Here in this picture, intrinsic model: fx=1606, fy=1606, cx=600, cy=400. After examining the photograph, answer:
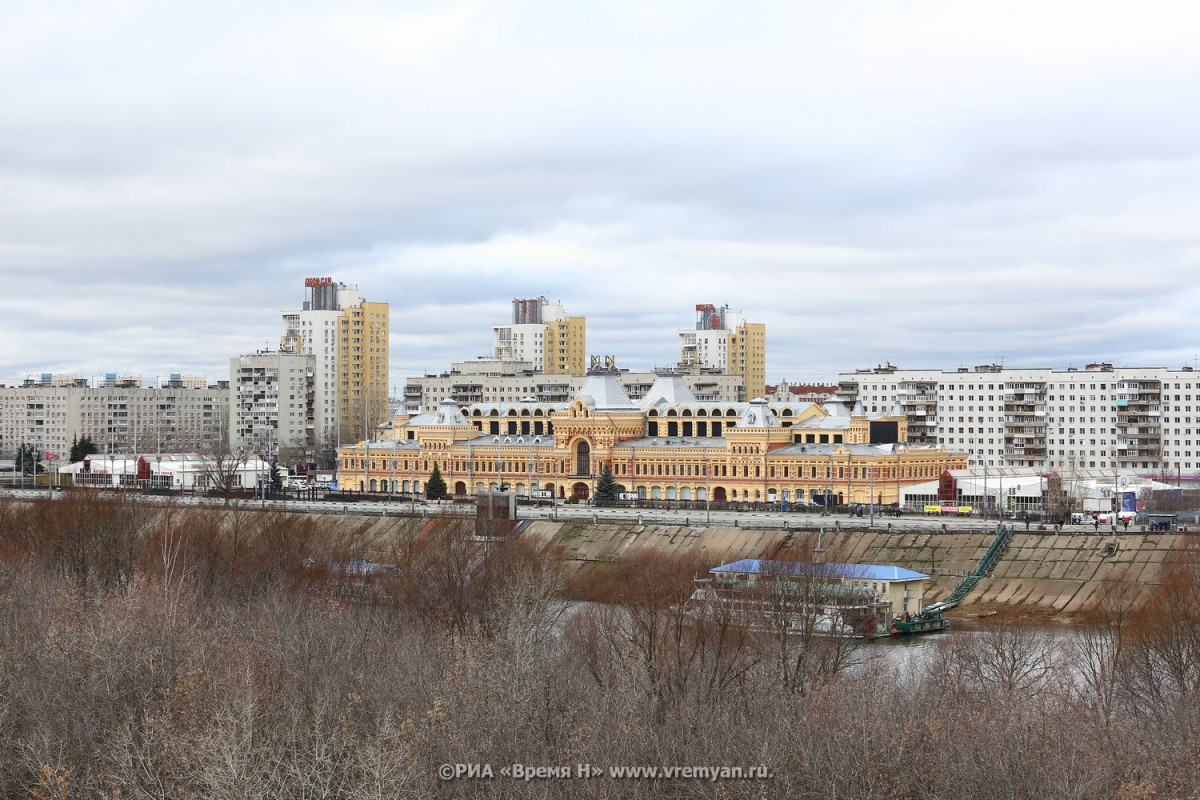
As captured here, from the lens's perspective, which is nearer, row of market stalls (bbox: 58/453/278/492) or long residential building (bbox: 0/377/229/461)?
row of market stalls (bbox: 58/453/278/492)

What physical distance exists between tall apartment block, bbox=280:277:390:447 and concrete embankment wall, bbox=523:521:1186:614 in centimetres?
8601

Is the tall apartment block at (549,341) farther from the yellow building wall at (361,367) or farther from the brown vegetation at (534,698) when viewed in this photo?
the brown vegetation at (534,698)

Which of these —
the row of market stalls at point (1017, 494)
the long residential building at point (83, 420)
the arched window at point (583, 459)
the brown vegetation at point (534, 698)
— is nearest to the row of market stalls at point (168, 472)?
the arched window at point (583, 459)

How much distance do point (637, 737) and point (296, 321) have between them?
15182 cm

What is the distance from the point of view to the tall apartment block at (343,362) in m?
177

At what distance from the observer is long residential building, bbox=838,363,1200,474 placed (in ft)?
453

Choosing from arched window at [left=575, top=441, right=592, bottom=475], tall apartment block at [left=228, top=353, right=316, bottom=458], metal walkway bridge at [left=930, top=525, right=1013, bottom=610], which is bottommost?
metal walkway bridge at [left=930, top=525, right=1013, bottom=610]

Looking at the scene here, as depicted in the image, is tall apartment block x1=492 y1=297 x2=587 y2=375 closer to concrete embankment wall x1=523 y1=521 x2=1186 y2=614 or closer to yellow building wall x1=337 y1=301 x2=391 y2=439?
yellow building wall x1=337 y1=301 x2=391 y2=439

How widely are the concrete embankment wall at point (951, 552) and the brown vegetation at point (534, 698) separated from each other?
13282mm

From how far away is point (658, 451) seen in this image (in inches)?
4508

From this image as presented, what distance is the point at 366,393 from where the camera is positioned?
180 m

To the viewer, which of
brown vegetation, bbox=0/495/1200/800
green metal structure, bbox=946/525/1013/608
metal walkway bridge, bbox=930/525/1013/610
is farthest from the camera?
green metal structure, bbox=946/525/1013/608

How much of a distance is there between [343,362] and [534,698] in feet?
471

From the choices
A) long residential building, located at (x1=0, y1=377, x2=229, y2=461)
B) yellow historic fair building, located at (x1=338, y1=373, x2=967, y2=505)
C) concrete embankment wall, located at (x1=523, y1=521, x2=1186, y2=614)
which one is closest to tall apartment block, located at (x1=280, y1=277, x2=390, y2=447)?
long residential building, located at (x1=0, y1=377, x2=229, y2=461)
